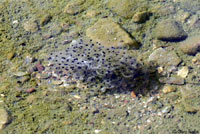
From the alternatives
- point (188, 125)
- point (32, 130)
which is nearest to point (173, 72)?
point (188, 125)

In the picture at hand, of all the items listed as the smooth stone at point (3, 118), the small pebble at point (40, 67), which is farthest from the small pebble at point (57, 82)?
the smooth stone at point (3, 118)

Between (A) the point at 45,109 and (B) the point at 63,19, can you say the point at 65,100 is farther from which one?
(B) the point at 63,19

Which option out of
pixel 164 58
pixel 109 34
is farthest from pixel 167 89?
pixel 109 34

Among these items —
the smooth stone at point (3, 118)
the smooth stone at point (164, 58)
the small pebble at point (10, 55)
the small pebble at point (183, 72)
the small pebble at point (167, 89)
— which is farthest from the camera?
the small pebble at point (10, 55)

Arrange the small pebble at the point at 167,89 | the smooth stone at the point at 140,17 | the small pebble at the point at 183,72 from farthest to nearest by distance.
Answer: the smooth stone at the point at 140,17 < the small pebble at the point at 183,72 < the small pebble at the point at 167,89

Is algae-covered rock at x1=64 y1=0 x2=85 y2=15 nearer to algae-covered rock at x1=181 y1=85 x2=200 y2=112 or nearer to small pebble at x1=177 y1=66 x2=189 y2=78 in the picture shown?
small pebble at x1=177 y1=66 x2=189 y2=78

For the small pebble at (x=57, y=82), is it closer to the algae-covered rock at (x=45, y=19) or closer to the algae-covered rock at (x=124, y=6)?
the algae-covered rock at (x=45, y=19)
